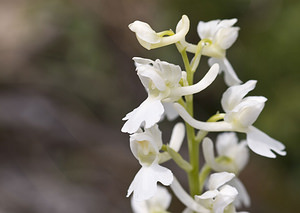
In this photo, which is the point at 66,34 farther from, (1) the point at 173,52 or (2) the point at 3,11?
(2) the point at 3,11

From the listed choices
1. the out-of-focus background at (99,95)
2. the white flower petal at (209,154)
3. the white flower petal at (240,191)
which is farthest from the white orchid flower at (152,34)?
the out-of-focus background at (99,95)

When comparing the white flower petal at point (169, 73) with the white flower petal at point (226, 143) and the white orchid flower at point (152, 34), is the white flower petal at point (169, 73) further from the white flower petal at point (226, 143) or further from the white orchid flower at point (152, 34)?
the white flower petal at point (226, 143)

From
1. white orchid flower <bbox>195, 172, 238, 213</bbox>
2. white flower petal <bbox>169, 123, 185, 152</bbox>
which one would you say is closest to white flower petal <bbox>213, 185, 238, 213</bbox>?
white orchid flower <bbox>195, 172, 238, 213</bbox>

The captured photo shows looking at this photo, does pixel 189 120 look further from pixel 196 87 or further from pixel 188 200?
pixel 188 200

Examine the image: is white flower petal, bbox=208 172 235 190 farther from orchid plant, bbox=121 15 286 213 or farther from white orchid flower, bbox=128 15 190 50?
white orchid flower, bbox=128 15 190 50

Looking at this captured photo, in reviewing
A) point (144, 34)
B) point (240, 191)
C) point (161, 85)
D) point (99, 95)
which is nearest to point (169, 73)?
point (161, 85)

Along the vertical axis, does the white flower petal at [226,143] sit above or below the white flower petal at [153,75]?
below
